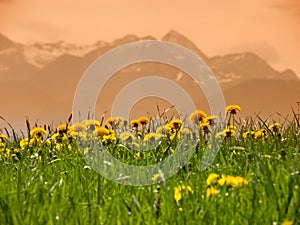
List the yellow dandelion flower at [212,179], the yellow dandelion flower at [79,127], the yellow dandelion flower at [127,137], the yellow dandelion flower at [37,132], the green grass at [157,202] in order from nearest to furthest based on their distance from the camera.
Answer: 1. the green grass at [157,202]
2. the yellow dandelion flower at [212,179]
3. the yellow dandelion flower at [127,137]
4. the yellow dandelion flower at [79,127]
5. the yellow dandelion flower at [37,132]

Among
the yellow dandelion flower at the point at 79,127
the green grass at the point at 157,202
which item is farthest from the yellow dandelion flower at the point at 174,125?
the green grass at the point at 157,202

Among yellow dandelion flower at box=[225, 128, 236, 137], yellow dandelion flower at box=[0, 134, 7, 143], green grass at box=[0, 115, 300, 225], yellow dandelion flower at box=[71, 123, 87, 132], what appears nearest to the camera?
green grass at box=[0, 115, 300, 225]

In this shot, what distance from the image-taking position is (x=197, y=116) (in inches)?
281

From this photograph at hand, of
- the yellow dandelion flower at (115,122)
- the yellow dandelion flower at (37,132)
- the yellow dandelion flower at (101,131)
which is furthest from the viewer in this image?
the yellow dandelion flower at (115,122)

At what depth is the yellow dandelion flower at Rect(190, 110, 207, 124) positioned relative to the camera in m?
7.10

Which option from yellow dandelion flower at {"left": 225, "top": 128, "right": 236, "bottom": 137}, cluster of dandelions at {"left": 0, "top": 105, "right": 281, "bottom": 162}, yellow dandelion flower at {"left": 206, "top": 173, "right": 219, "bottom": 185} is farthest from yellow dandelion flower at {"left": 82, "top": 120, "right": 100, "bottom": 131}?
yellow dandelion flower at {"left": 206, "top": 173, "right": 219, "bottom": 185}

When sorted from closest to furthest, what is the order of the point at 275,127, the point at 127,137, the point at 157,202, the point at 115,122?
the point at 157,202
the point at 127,137
the point at 275,127
the point at 115,122

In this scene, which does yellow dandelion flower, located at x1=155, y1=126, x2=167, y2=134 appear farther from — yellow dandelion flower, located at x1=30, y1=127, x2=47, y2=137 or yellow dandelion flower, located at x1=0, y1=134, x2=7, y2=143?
yellow dandelion flower, located at x1=0, y1=134, x2=7, y2=143

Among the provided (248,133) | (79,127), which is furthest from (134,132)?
(248,133)

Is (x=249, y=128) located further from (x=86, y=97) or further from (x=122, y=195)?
(x=122, y=195)

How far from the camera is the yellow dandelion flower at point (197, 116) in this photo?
7.10 m

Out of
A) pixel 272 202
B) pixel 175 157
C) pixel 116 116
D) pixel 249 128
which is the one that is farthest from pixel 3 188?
pixel 249 128

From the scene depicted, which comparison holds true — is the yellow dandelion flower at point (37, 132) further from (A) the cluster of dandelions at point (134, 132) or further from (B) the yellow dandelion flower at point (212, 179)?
(B) the yellow dandelion flower at point (212, 179)

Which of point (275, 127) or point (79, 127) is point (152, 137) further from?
point (275, 127)
